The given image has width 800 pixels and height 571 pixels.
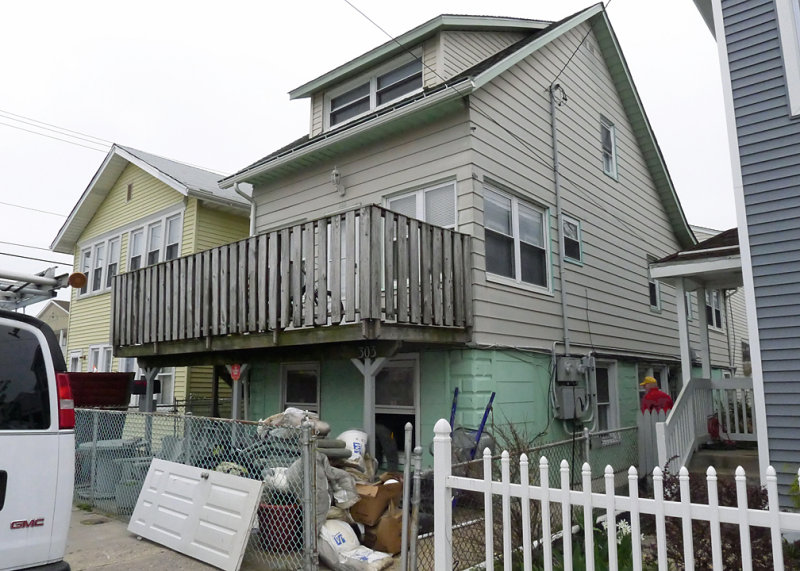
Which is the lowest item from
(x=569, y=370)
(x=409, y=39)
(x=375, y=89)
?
(x=569, y=370)

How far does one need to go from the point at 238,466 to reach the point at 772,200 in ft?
19.9

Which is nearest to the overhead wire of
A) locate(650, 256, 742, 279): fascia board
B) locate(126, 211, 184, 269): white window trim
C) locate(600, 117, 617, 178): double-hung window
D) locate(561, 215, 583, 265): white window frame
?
locate(561, 215, 583, 265): white window frame

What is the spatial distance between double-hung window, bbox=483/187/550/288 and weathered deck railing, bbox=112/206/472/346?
0.89 m

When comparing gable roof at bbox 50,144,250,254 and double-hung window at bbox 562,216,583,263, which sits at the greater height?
gable roof at bbox 50,144,250,254

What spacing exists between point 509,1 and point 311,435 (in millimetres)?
9344

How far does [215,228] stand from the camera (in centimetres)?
1459

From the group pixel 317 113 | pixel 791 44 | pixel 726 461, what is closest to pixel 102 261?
pixel 317 113

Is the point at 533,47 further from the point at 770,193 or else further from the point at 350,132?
the point at 770,193

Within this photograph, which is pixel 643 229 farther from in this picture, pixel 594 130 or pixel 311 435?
pixel 311 435

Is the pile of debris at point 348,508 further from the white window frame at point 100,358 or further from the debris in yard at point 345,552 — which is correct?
the white window frame at point 100,358

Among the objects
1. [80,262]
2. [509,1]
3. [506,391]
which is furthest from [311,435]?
[80,262]

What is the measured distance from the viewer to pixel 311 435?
5.03 metres

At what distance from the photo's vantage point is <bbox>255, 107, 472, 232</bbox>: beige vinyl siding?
8766 mm

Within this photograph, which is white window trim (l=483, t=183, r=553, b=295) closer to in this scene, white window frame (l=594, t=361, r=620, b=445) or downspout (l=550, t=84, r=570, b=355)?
downspout (l=550, t=84, r=570, b=355)
